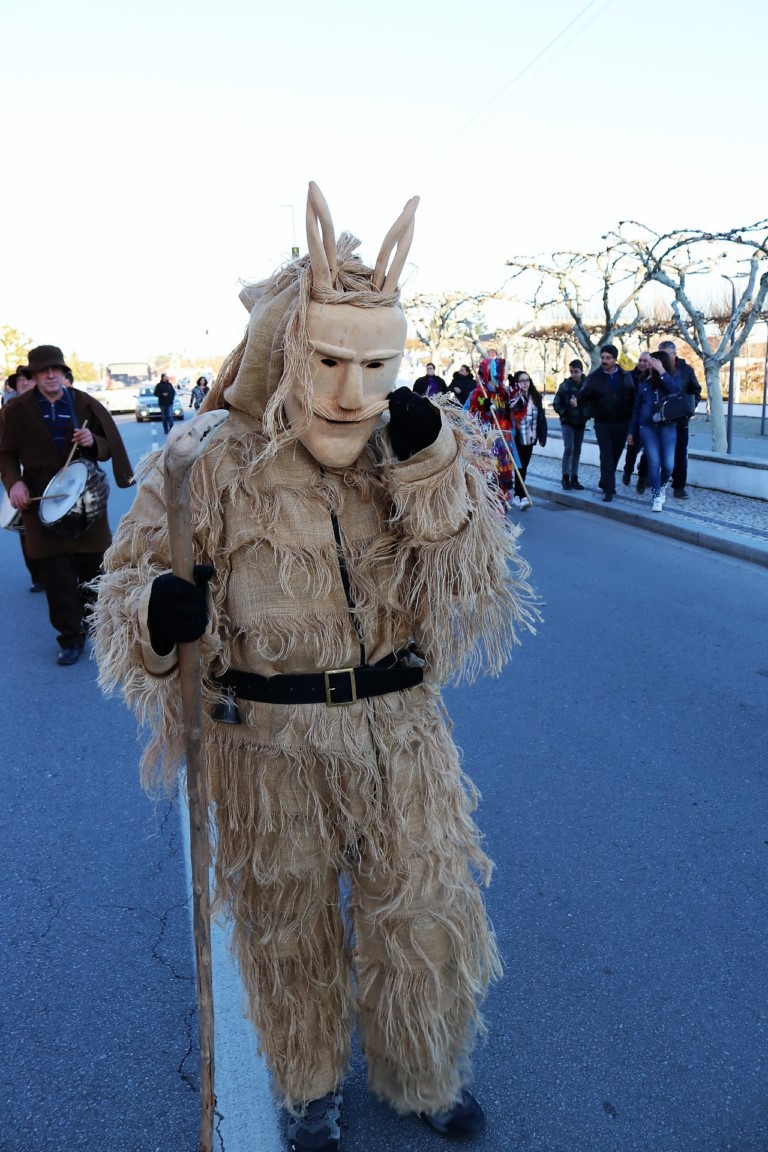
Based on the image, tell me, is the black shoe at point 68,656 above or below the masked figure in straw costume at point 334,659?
below

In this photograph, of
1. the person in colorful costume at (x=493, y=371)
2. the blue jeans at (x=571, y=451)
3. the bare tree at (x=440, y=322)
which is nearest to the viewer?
the person in colorful costume at (x=493, y=371)

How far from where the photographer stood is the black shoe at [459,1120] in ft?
6.63

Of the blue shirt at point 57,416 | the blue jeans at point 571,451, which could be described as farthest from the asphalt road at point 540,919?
the blue jeans at point 571,451

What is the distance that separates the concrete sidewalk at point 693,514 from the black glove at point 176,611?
265 inches

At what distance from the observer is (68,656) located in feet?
18.3

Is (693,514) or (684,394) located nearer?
(693,514)

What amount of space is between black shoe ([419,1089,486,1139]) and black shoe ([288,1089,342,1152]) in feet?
0.68

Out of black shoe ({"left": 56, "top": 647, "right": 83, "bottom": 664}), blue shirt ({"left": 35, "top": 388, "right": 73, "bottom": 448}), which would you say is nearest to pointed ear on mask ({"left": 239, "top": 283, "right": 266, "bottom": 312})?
blue shirt ({"left": 35, "top": 388, "right": 73, "bottom": 448})

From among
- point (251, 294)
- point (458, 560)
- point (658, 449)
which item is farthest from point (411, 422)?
point (658, 449)

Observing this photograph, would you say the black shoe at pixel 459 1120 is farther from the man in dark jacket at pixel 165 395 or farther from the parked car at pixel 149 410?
the parked car at pixel 149 410

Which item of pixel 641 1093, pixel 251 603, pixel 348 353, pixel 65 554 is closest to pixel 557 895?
pixel 641 1093

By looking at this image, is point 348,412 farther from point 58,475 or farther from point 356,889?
point 58,475

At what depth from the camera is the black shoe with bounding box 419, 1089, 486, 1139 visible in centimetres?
202

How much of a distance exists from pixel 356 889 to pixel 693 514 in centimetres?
811
